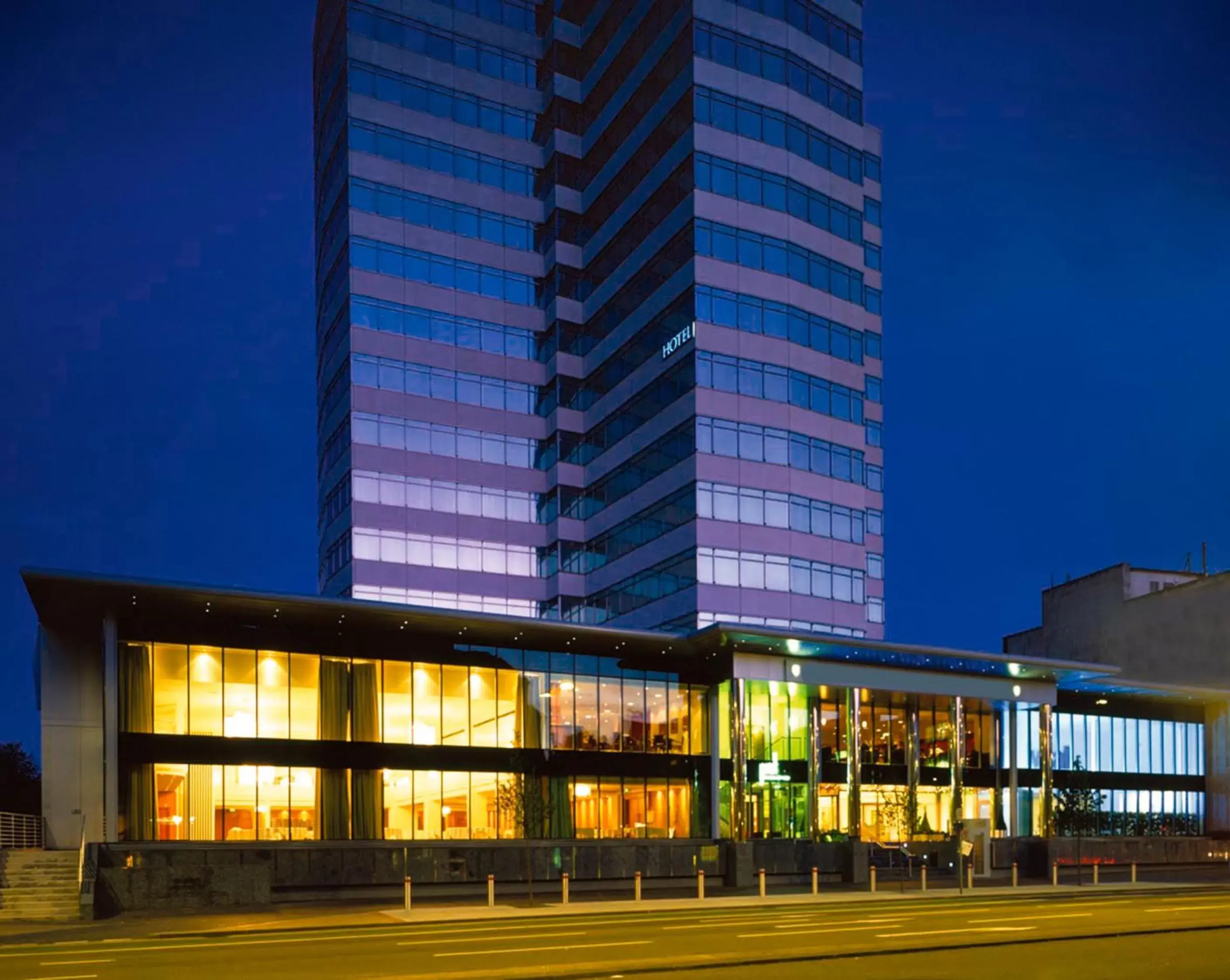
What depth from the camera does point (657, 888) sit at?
156ft

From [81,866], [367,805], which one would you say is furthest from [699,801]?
[81,866]

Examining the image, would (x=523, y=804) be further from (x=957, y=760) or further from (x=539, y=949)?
(x=539, y=949)

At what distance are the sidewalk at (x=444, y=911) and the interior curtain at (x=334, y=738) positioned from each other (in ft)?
19.7

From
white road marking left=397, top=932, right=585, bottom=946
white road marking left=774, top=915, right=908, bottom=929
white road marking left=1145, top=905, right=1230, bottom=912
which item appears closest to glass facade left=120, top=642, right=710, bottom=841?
white road marking left=774, top=915, right=908, bottom=929

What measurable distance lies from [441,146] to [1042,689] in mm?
49502

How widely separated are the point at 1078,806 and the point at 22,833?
4614cm

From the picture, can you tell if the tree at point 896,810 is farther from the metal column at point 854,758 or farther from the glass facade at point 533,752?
the metal column at point 854,758

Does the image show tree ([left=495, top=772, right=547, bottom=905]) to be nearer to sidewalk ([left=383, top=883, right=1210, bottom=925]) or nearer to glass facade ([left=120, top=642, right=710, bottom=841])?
glass facade ([left=120, top=642, right=710, bottom=841])

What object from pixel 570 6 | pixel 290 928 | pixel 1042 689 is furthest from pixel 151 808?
pixel 570 6

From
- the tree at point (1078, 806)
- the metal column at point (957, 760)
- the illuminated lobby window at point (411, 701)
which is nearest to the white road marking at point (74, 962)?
the illuminated lobby window at point (411, 701)

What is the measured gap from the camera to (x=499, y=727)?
170 feet

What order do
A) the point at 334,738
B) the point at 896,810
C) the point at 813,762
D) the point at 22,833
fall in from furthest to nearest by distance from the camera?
the point at 896,810 < the point at 813,762 < the point at 22,833 < the point at 334,738

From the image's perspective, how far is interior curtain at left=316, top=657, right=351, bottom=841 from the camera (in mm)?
47875

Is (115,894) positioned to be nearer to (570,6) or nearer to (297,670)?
(297,670)
